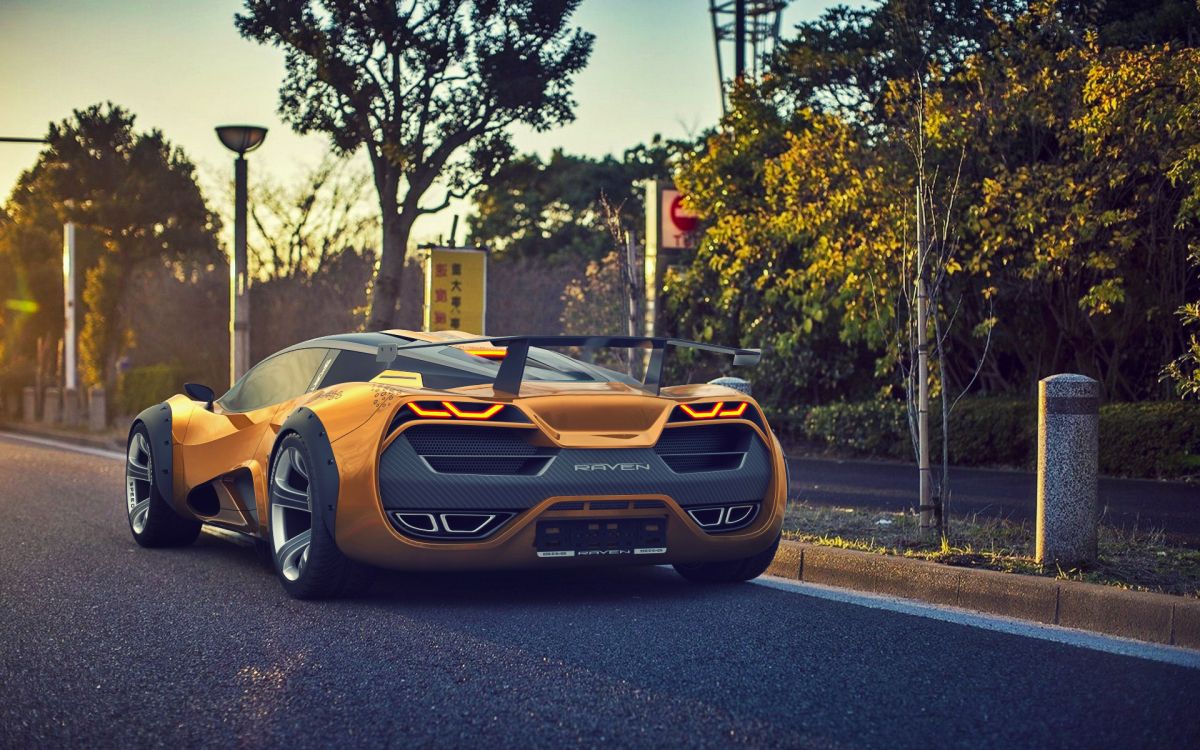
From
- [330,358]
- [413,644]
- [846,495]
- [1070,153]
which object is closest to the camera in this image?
[413,644]

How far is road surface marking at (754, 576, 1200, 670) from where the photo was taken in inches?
195

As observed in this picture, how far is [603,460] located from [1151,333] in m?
11.3

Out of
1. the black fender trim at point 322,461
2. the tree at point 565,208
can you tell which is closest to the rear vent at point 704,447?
the black fender trim at point 322,461

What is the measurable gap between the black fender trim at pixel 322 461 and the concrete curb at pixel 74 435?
49.8 ft

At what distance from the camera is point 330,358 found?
674cm

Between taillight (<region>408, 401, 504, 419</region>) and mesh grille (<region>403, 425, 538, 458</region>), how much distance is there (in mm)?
47

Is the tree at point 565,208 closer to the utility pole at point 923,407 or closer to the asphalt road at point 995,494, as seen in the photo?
the asphalt road at point 995,494

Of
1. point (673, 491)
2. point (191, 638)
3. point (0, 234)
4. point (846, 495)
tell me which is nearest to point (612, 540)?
point (673, 491)

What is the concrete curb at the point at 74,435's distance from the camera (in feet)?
69.1

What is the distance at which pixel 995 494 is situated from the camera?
11258 millimetres

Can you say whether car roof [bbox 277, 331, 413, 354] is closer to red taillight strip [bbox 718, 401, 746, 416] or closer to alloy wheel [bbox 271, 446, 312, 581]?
alloy wheel [bbox 271, 446, 312, 581]

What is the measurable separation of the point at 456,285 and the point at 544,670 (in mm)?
13695

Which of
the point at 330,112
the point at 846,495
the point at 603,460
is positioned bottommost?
the point at 846,495

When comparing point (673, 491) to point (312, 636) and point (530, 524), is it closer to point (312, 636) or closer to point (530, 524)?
point (530, 524)
